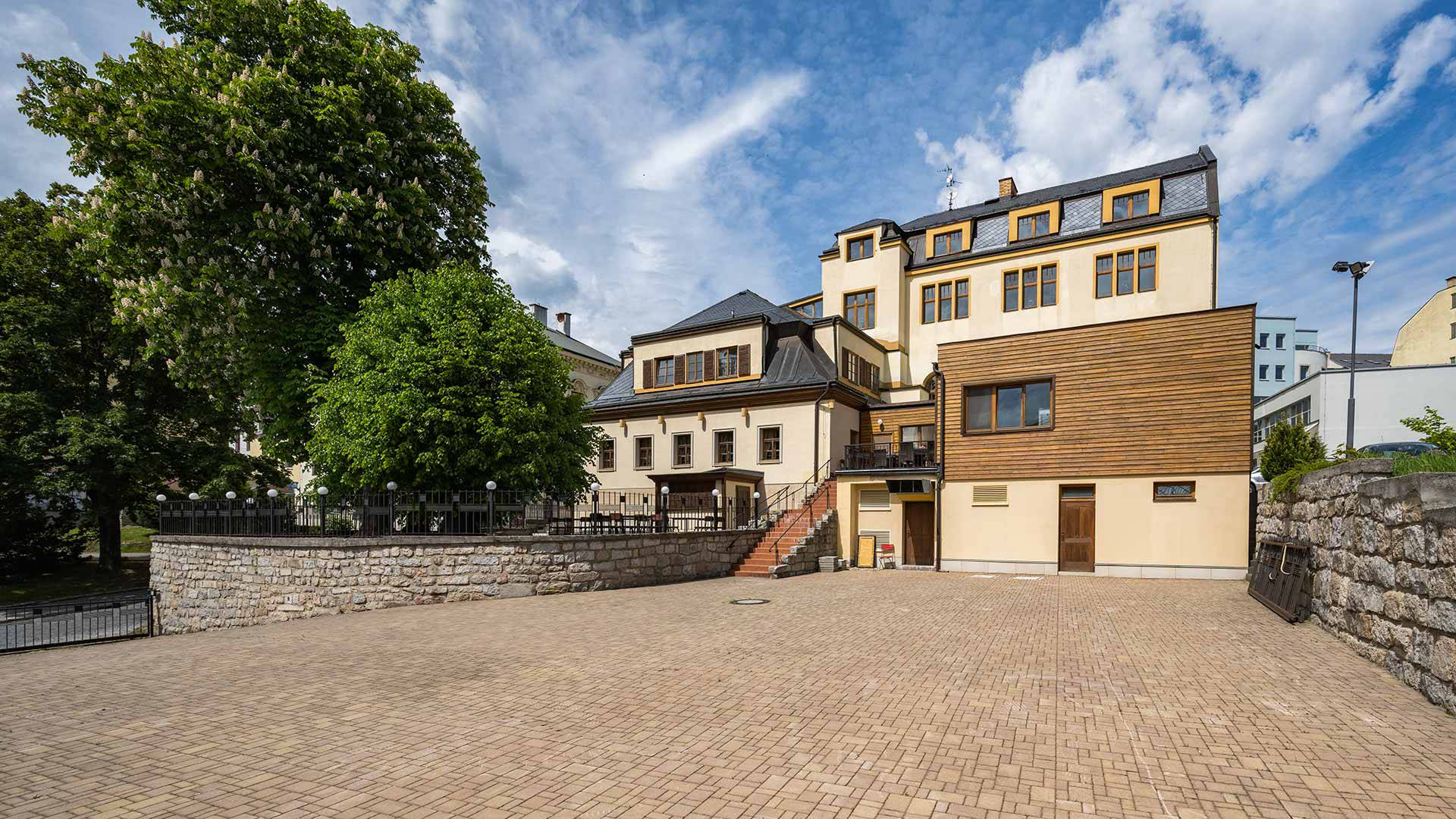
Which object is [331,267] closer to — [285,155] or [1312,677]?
[285,155]

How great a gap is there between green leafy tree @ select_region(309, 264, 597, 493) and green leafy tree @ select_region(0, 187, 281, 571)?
7.66 metres

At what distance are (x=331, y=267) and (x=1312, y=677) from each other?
23.0 meters

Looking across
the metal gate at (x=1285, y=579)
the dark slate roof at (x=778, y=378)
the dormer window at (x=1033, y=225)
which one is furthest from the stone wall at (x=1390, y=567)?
the dormer window at (x=1033, y=225)

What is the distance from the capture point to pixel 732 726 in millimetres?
5676

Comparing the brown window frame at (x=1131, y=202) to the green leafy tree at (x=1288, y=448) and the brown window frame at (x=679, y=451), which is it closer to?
the green leafy tree at (x=1288, y=448)

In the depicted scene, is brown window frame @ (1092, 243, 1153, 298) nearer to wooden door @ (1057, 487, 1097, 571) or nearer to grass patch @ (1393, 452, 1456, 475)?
wooden door @ (1057, 487, 1097, 571)

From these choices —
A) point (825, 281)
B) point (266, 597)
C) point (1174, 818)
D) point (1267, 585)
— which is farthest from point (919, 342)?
point (1174, 818)

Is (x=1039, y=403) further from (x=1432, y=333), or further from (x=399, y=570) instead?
(x=1432, y=333)

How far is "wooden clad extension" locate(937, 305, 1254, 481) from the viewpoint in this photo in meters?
17.3

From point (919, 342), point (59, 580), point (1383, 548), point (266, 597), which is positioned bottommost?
point (59, 580)

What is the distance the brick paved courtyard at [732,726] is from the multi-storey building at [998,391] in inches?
354

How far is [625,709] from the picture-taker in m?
6.17

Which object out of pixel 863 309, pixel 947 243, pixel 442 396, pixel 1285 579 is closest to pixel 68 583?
pixel 442 396

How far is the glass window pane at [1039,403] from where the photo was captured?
63.9 feet
